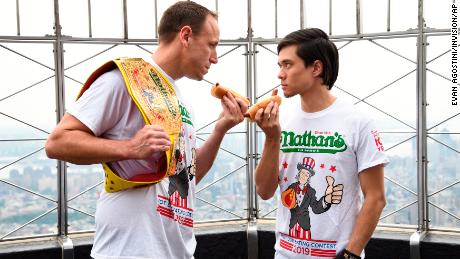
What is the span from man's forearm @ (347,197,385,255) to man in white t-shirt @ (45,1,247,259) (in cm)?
86

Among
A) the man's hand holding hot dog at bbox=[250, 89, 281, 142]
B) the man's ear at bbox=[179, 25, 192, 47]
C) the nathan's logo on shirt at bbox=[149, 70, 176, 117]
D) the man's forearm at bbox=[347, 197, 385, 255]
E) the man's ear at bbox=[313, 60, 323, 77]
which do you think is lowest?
the man's forearm at bbox=[347, 197, 385, 255]

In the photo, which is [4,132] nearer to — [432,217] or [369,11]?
[369,11]

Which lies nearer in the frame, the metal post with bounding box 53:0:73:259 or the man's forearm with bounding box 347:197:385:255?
the man's forearm with bounding box 347:197:385:255

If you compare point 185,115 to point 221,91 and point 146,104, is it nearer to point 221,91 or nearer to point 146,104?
point 146,104

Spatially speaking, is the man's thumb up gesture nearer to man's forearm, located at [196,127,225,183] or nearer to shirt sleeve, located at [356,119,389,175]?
shirt sleeve, located at [356,119,389,175]

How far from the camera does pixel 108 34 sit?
7.02 m

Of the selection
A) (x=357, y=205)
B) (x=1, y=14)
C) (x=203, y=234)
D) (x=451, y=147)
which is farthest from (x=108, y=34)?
(x=357, y=205)

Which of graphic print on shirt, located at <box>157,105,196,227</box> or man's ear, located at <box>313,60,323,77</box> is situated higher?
man's ear, located at <box>313,60,323,77</box>

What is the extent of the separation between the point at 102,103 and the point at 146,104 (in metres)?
0.16

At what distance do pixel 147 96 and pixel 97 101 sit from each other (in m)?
0.19

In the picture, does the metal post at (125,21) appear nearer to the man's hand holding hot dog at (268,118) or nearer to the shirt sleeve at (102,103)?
the man's hand holding hot dog at (268,118)

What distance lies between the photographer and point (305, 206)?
116 inches

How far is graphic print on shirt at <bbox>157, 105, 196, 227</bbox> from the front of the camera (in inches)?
89.6

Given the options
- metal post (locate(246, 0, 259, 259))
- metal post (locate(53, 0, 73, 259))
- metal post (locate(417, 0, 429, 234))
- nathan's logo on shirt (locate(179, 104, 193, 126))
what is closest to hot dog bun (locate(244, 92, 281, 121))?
nathan's logo on shirt (locate(179, 104, 193, 126))
